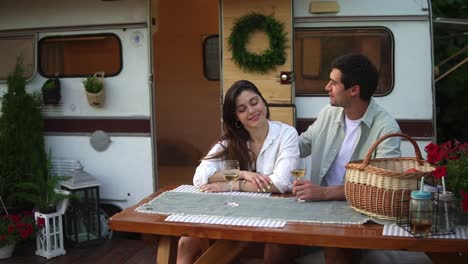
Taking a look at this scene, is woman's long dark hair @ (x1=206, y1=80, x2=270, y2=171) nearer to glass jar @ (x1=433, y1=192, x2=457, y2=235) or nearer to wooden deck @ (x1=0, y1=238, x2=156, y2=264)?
glass jar @ (x1=433, y1=192, x2=457, y2=235)

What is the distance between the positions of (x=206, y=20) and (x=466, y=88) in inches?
135

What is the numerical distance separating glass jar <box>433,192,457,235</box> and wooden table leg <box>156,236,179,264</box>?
1.19 meters

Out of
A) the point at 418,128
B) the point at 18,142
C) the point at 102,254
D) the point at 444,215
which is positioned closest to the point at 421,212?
the point at 444,215

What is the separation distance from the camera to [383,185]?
231cm

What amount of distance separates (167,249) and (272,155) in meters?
0.88

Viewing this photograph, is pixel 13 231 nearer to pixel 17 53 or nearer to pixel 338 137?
pixel 17 53

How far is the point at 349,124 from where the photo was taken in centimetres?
321

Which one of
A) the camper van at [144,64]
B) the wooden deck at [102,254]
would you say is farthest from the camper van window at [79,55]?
the wooden deck at [102,254]

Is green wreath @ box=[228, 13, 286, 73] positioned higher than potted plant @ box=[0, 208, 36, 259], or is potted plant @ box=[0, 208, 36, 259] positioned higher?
green wreath @ box=[228, 13, 286, 73]

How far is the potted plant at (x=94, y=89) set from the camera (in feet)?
17.1

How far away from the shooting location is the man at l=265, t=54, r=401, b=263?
299cm

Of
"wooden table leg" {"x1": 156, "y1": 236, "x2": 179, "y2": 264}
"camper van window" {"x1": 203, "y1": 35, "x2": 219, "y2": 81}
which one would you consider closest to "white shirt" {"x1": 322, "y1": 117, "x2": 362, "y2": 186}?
"wooden table leg" {"x1": 156, "y1": 236, "x2": 179, "y2": 264}

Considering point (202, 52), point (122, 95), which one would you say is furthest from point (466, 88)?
point (122, 95)

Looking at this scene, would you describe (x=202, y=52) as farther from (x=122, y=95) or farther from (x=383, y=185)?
(x=383, y=185)
